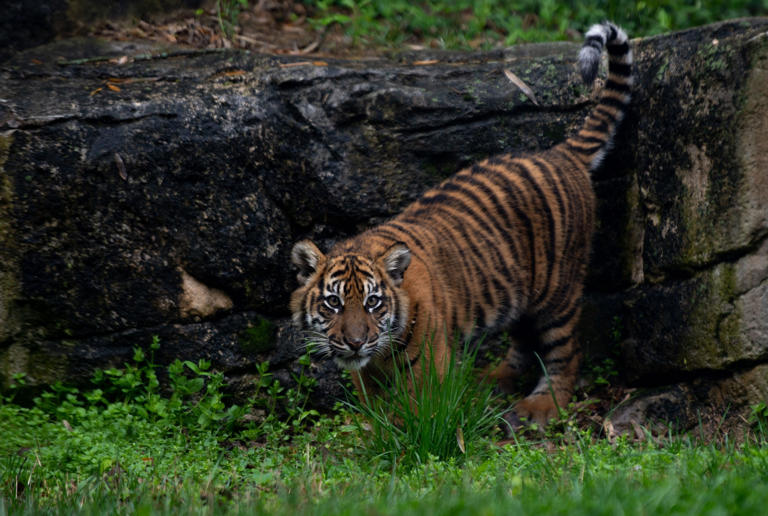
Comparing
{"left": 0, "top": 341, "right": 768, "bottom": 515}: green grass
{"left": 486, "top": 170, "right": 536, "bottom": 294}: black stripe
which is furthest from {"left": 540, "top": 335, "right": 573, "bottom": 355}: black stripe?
{"left": 0, "top": 341, "right": 768, "bottom": 515}: green grass

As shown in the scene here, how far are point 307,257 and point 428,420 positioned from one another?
1.36m

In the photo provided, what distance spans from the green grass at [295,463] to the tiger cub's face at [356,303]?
0.47 m

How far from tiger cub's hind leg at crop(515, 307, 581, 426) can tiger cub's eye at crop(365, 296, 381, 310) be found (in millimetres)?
1473

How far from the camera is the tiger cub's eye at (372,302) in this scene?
185 inches

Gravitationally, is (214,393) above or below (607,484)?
below

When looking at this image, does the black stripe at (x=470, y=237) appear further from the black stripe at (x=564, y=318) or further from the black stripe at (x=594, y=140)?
the black stripe at (x=594, y=140)

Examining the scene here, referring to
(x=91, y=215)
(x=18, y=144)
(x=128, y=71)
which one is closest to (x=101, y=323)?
(x=91, y=215)

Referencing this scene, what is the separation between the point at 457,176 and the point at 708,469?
2.96 meters

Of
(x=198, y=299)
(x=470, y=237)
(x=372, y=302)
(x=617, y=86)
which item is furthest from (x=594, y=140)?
(x=198, y=299)

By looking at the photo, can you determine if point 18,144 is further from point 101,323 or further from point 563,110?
point 563,110

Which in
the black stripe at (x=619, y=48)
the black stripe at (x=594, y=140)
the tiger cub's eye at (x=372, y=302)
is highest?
the black stripe at (x=619, y=48)

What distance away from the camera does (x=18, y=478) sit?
3.96 m

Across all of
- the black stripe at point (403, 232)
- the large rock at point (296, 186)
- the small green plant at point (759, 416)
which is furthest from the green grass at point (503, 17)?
the small green plant at point (759, 416)

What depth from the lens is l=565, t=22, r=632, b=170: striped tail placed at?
5.21 meters
